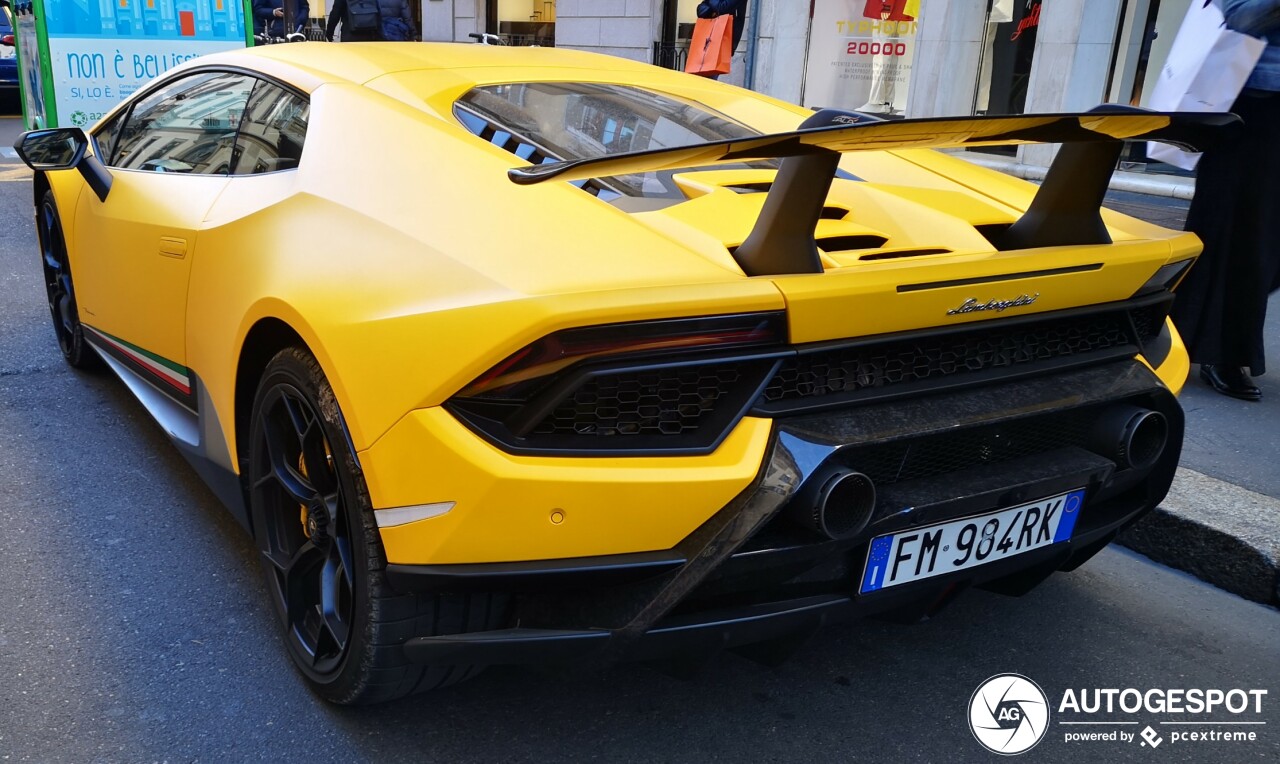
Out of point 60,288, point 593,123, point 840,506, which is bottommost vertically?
point 60,288

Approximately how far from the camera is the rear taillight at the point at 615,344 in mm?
1766

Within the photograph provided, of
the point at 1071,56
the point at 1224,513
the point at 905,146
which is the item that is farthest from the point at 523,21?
the point at 905,146

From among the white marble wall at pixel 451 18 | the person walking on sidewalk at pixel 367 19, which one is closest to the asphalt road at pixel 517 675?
the person walking on sidewalk at pixel 367 19

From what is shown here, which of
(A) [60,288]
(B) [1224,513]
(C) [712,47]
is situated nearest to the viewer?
(B) [1224,513]

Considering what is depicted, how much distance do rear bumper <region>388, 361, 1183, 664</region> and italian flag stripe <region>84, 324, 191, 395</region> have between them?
1.28 metres

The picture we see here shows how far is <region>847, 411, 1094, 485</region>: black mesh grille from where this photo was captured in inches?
80.5

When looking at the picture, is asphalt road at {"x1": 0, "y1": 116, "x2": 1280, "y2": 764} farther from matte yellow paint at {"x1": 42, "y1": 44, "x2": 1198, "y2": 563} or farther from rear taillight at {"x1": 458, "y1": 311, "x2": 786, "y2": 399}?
rear taillight at {"x1": 458, "y1": 311, "x2": 786, "y2": 399}

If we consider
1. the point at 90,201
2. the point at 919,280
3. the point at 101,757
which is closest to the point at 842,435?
the point at 919,280

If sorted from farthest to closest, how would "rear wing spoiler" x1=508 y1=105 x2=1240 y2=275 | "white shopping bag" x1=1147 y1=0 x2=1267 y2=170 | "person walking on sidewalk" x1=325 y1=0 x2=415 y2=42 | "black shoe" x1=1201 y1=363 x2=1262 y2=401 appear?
"person walking on sidewalk" x1=325 y1=0 x2=415 y2=42, "black shoe" x1=1201 y1=363 x2=1262 y2=401, "white shopping bag" x1=1147 y1=0 x2=1267 y2=170, "rear wing spoiler" x1=508 y1=105 x2=1240 y2=275

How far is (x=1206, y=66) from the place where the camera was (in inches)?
164

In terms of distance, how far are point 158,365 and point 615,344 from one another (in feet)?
6.02

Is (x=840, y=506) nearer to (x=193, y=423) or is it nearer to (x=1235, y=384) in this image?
(x=193, y=423)

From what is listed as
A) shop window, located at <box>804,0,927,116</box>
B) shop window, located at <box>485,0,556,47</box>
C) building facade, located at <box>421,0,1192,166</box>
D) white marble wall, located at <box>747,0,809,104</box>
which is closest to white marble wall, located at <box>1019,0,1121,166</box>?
building facade, located at <box>421,0,1192,166</box>

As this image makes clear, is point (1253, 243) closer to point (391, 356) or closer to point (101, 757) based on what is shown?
point (391, 356)
